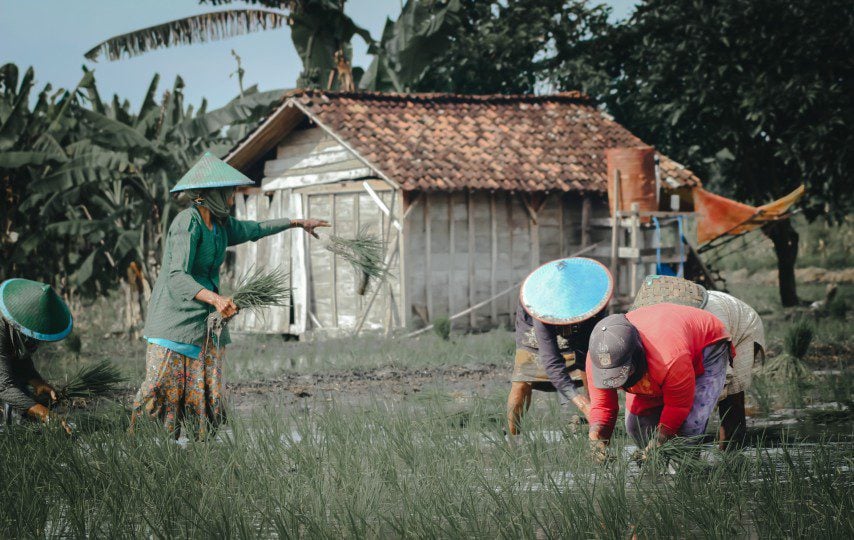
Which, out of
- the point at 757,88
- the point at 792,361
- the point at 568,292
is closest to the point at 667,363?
the point at 568,292

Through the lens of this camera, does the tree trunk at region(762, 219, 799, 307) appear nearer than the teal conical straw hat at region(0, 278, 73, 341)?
No

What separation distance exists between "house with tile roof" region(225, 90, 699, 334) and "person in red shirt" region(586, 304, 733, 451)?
853 cm

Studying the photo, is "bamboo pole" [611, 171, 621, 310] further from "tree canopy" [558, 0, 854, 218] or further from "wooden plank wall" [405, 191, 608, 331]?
"tree canopy" [558, 0, 854, 218]

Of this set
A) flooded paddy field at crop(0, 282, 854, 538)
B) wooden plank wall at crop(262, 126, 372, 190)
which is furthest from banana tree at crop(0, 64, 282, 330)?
flooded paddy field at crop(0, 282, 854, 538)

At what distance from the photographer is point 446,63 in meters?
20.0

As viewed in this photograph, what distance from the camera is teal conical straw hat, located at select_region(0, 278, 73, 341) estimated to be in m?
5.17

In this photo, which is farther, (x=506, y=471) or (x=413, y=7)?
(x=413, y=7)


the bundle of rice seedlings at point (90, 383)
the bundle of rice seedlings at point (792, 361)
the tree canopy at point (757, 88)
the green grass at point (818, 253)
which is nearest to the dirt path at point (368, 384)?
the bundle of rice seedlings at point (90, 383)

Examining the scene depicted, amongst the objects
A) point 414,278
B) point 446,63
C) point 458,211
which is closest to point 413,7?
point 446,63

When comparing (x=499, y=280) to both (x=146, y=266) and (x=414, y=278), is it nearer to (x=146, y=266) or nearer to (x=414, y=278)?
(x=414, y=278)

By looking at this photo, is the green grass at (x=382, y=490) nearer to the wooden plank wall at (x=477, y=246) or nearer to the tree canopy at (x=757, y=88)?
the wooden plank wall at (x=477, y=246)

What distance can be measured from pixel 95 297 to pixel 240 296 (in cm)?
1252

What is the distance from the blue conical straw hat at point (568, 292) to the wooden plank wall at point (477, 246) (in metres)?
8.25

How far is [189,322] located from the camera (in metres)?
5.04
